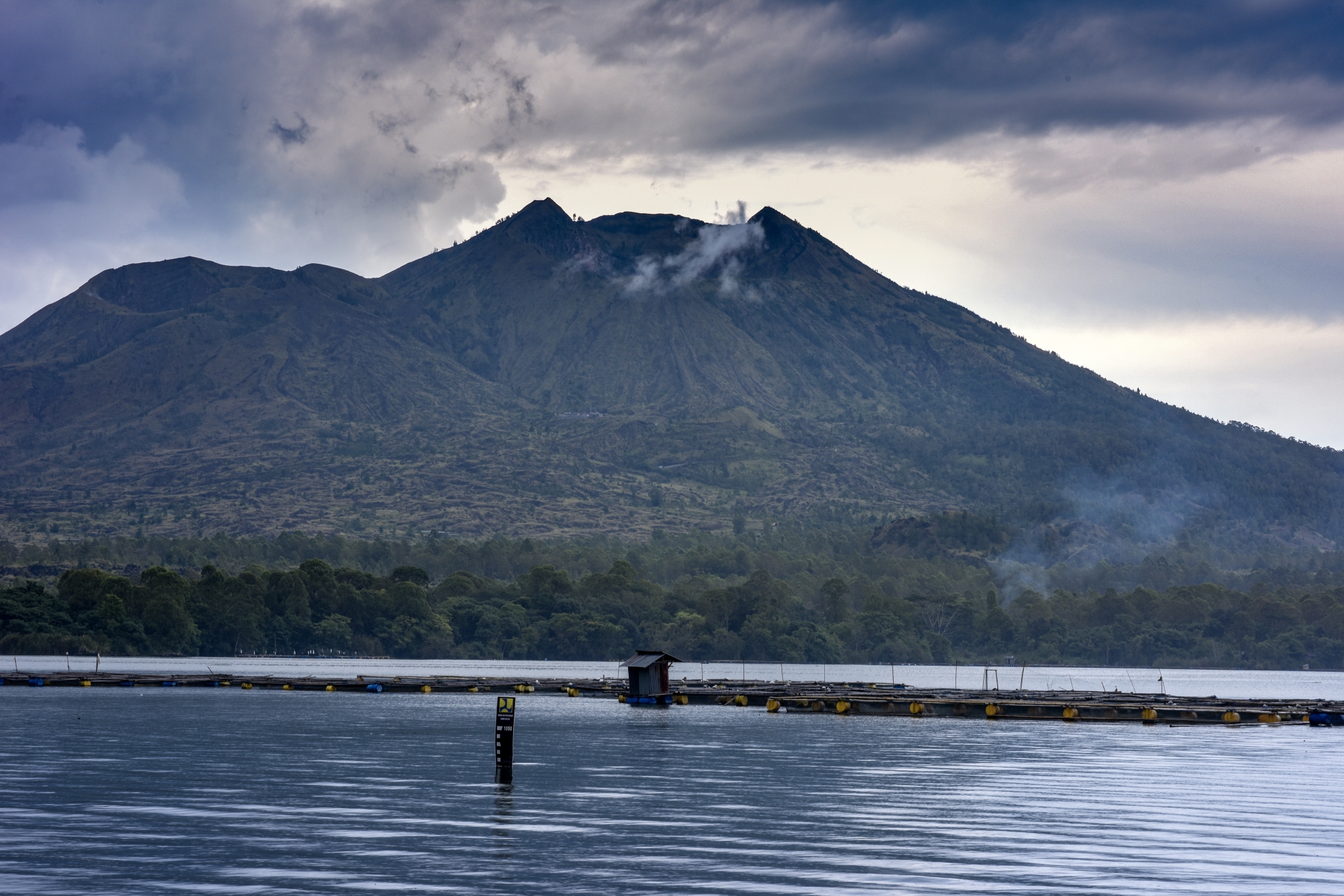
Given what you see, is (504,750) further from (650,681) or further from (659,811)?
(650,681)

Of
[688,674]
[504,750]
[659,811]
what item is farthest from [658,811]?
[688,674]

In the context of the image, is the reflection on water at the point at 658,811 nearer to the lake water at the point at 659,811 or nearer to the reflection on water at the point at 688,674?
the lake water at the point at 659,811

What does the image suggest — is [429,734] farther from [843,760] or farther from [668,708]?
[668,708]

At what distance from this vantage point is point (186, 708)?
276ft

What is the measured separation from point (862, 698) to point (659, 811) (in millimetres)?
55375

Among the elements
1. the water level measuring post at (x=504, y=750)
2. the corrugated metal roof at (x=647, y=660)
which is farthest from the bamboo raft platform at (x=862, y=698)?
the water level measuring post at (x=504, y=750)

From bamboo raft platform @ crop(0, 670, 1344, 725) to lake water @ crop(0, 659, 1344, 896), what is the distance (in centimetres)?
915

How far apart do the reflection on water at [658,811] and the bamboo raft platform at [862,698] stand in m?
9.53

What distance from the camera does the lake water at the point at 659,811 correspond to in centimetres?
2803

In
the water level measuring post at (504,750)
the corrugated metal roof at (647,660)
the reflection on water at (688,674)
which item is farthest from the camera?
the reflection on water at (688,674)

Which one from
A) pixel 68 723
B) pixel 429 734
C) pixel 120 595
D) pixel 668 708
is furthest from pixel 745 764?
pixel 120 595

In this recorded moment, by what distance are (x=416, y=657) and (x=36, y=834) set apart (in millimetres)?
157269

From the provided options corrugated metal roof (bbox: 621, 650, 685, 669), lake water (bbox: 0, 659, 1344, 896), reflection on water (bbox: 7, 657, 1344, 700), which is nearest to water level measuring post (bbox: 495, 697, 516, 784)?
lake water (bbox: 0, 659, 1344, 896)

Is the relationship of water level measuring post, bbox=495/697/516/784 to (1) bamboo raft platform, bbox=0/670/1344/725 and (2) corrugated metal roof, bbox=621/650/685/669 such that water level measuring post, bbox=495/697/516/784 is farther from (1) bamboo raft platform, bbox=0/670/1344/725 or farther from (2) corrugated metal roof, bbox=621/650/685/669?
(2) corrugated metal roof, bbox=621/650/685/669
